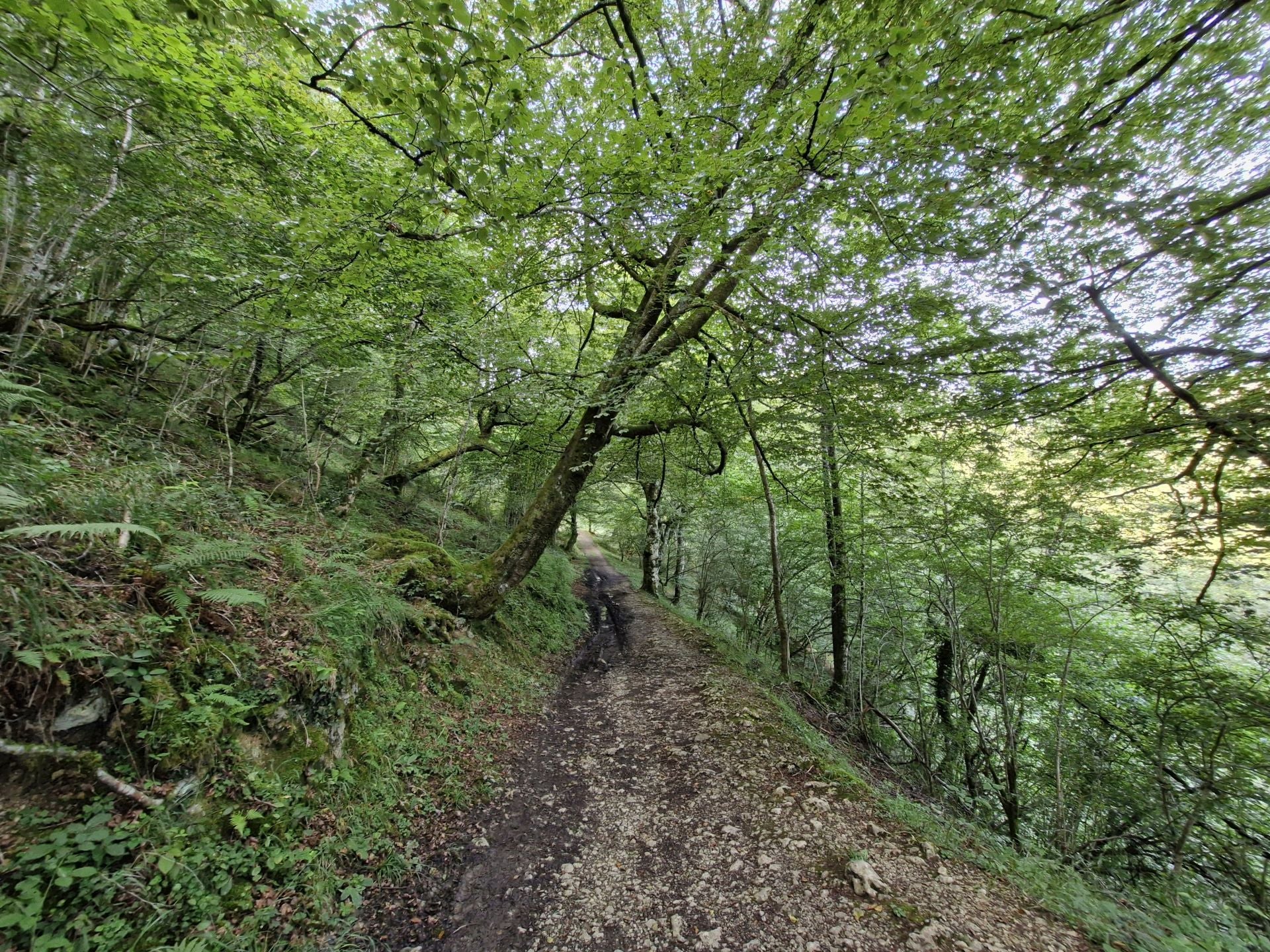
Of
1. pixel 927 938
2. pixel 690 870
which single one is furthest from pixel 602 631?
pixel 927 938

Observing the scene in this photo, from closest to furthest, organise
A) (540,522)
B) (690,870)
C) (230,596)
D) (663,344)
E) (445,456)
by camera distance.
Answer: (230,596) < (690,870) < (663,344) < (540,522) < (445,456)

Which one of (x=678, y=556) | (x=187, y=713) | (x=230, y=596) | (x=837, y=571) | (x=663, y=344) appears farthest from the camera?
(x=678, y=556)

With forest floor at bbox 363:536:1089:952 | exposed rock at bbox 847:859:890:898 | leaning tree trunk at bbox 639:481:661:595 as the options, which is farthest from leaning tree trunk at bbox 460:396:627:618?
leaning tree trunk at bbox 639:481:661:595

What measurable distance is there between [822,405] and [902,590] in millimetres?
5859

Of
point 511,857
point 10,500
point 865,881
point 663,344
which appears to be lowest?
point 511,857

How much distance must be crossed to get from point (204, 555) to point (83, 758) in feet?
4.67

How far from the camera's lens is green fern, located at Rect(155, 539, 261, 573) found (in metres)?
3.27

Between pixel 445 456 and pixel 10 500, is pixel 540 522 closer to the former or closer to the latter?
pixel 445 456

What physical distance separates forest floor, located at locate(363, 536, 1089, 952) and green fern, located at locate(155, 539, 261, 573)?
280 centimetres

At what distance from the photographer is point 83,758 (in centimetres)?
235

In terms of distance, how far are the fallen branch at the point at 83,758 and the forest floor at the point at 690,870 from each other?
1694 mm

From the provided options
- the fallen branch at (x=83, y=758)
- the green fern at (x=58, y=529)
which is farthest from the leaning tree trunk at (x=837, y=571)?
the green fern at (x=58, y=529)

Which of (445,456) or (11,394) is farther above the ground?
(445,456)

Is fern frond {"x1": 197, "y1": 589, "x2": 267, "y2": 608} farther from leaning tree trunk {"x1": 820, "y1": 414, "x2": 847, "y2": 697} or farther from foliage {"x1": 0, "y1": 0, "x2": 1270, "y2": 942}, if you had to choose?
leaning tree trunk {"x1": 820, "y1": 414, "x2": 847, "y2": 697}
